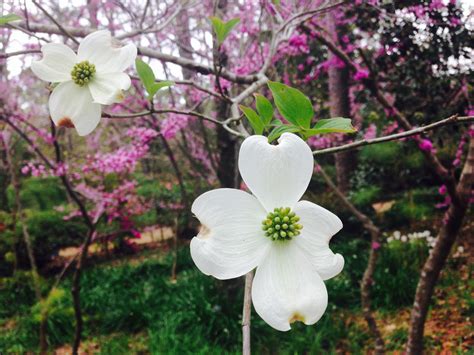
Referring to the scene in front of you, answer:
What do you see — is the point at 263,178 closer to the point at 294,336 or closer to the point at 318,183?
the point at 294,336

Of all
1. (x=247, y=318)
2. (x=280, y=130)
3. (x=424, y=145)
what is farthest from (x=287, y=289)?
(x=424, y=145)

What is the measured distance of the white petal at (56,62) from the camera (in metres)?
0.47

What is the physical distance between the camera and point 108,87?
46 cm

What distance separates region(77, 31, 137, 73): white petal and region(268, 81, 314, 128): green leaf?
0.18 m

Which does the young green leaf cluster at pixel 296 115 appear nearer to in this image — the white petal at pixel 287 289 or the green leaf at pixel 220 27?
the white petal at pixel 287 289

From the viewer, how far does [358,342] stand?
2.61 metres

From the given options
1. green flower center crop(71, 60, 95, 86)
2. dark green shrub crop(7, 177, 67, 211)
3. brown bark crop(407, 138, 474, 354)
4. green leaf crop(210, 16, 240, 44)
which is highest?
dark green shrub crop(7, 177, 67, 211)

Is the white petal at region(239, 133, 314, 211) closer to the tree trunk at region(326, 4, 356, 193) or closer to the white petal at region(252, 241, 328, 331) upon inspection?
the white petal at region(252, 241, 328, 331)

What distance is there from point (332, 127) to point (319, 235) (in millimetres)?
101

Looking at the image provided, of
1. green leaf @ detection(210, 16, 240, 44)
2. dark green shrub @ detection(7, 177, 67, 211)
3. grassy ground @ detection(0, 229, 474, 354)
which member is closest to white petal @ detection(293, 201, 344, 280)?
green leaf @ detection(210, 16, 240, 44)

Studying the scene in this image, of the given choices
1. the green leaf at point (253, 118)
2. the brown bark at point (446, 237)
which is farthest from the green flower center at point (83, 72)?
the brown bark at point (446, 237)

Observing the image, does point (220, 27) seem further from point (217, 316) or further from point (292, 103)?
point (217, 316)

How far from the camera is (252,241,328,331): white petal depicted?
351mm

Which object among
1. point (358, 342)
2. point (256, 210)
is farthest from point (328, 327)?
point (256, 210)
